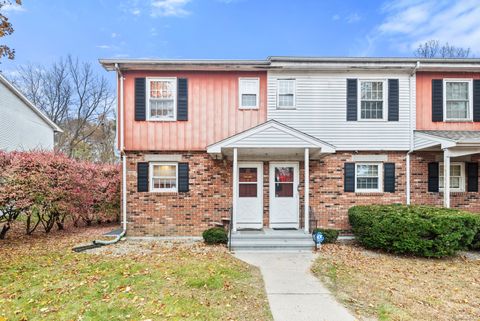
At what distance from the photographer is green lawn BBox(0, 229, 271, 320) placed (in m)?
3.98

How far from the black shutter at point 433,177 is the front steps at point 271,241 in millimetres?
4757

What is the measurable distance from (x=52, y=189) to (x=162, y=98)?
4.65m

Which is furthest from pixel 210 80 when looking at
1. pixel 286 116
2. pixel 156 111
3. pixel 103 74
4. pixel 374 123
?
pixel 103 74

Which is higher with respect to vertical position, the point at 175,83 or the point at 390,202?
the point at 175,83

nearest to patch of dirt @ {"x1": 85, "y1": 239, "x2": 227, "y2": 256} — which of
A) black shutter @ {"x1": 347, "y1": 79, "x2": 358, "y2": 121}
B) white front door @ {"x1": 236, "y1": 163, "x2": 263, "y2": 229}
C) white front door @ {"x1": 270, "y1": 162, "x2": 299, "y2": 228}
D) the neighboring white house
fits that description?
white front door @ {"x1": 236, "y1": 163, "x2": 263, "y2": 229}

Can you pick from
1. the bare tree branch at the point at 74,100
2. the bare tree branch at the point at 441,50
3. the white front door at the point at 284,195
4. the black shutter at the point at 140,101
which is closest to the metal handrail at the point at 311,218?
the white front door at the point at 284,195

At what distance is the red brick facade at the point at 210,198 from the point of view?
8.88 metres

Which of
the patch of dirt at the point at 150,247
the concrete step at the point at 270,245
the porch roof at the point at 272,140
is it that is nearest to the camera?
the patch of dirt at the point at 150,247

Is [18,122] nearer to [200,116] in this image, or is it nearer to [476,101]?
[200,116]

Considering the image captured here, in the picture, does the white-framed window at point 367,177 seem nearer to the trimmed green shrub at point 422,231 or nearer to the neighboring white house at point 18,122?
the trimmed green shrub at point 422,231

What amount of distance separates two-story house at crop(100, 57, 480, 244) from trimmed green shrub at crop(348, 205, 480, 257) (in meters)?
1.64

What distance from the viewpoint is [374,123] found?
9.00 metres

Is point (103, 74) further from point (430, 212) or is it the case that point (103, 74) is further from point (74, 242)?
point (430, 212)

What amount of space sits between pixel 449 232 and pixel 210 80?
26.7ft
